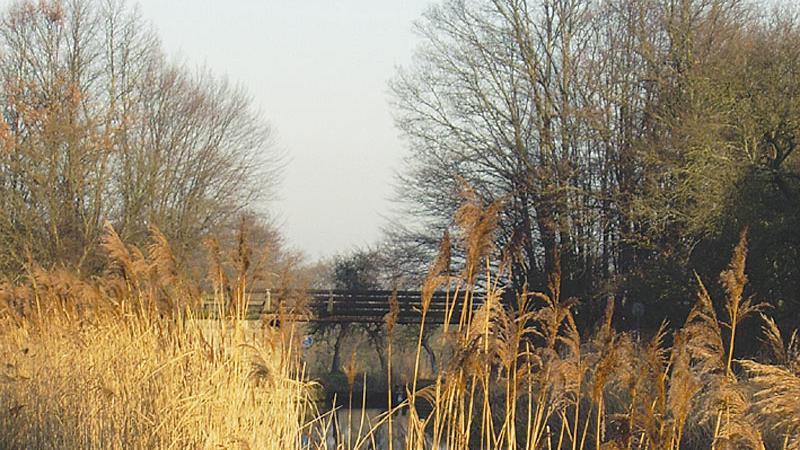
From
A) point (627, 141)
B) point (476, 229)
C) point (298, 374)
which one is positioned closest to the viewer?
point (476, 229)

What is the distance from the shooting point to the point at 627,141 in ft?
71.4

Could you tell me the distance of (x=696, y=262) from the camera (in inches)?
691

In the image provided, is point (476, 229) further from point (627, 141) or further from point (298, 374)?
point (627, 141)

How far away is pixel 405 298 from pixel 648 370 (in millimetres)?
21460

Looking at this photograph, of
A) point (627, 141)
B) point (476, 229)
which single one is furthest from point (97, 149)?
point (476, 229)

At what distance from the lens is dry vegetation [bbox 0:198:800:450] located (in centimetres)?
371

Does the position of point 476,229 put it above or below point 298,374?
above

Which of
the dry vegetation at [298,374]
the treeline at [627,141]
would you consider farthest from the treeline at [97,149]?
the dry vegetation at [298,374]

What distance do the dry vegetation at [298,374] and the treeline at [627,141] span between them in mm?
7193

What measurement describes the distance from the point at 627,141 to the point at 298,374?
53.1ft

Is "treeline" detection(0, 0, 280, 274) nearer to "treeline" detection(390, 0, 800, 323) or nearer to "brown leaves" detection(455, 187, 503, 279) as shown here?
"treeline" detection(390, 0, 800, 323)

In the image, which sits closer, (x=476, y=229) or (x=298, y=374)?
(x=476, y=229)

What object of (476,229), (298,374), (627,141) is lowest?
(298,374)

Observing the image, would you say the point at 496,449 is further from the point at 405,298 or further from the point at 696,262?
the point at 405,298
